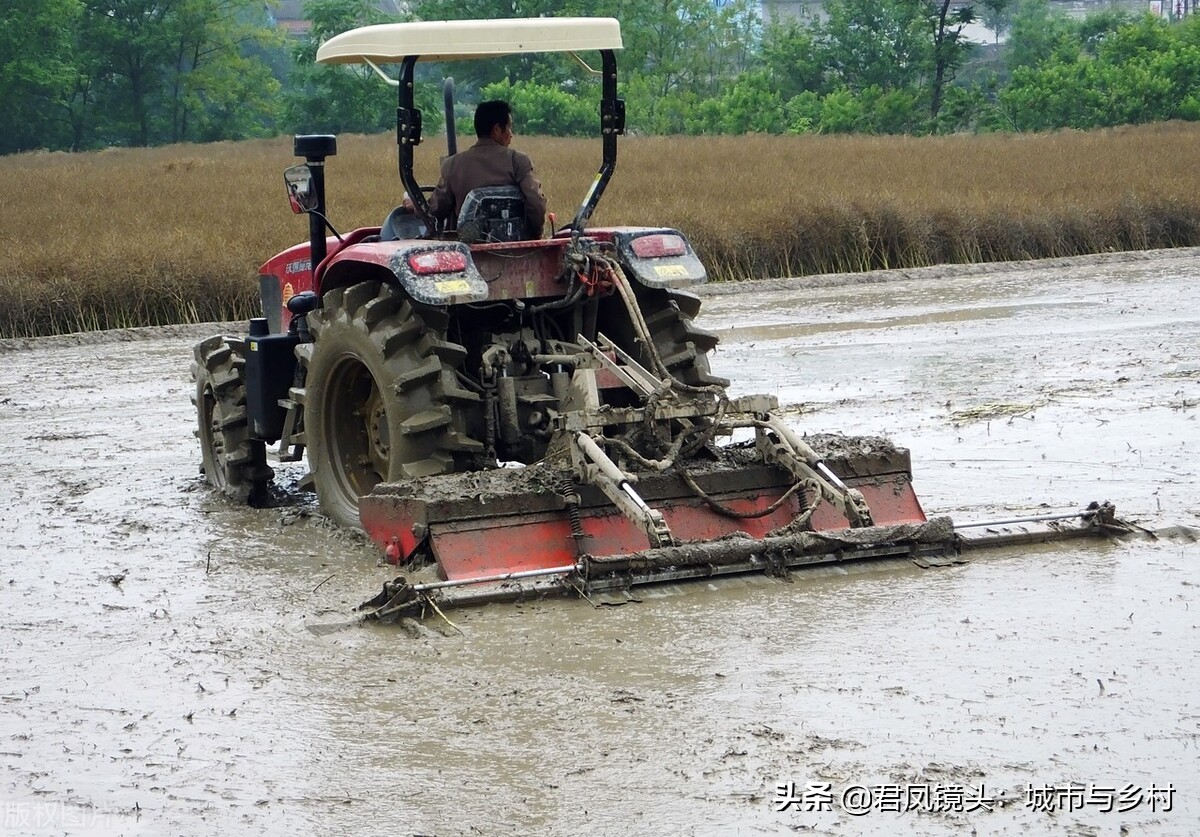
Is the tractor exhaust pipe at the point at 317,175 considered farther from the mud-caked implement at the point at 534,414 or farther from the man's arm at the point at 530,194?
the man's arm at the point at 530,194

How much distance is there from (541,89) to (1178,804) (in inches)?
1799

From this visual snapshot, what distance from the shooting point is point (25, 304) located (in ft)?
50.5

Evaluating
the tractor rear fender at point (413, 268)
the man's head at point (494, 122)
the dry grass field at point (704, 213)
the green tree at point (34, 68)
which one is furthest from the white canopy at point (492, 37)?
the green tree at point (34, 68)

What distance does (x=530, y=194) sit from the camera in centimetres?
718

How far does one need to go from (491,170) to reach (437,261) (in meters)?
0.67

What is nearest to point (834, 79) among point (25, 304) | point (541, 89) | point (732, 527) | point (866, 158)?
point (541, 89)

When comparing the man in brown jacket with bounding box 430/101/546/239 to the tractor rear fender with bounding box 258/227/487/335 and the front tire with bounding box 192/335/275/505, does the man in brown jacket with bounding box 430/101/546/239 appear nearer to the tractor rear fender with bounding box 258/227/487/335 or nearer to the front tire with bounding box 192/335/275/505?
the tractor rear fender with bounding box 258/227/487/335

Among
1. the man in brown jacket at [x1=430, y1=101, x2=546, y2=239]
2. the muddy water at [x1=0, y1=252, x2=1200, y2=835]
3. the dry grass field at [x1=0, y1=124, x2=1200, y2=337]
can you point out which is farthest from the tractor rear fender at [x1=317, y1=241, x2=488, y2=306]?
the dry grass field at [x1=0, y1=124, x2=1200, y2=337]

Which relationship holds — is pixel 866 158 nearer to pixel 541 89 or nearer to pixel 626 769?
pixel 541 89

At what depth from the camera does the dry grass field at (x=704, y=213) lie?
16.0 metres

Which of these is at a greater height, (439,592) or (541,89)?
(541,89)

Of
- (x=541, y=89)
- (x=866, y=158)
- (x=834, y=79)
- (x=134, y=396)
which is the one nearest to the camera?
(x=134, y=396)

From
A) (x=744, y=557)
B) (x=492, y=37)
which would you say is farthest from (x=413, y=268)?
(x=744, y=557)

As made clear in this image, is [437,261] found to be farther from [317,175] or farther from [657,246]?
[317,175]
